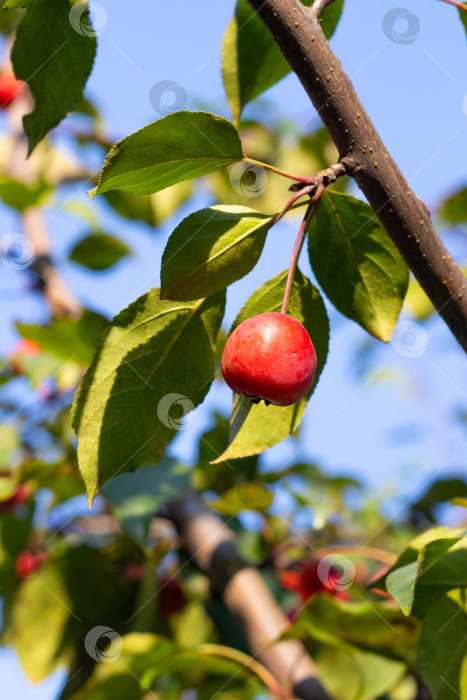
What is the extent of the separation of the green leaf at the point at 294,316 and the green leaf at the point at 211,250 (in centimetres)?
9

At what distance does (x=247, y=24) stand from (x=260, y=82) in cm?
8

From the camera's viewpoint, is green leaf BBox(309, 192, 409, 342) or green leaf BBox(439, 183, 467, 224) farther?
green leaf BBox(439, 183, 467, 224)

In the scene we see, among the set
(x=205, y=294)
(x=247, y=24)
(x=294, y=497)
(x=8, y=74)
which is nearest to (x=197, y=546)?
(x=294, y=497)

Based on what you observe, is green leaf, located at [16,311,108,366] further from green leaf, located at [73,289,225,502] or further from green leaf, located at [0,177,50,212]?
green leaf, located at [73,289,225,502]

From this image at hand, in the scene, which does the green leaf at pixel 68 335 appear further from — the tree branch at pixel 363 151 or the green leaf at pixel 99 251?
the tree branch at pixel 363 151

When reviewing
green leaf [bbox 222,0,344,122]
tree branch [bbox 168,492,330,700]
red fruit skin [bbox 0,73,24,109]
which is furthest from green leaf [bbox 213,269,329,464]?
red fruit skin [bbox 0,73,24,109]

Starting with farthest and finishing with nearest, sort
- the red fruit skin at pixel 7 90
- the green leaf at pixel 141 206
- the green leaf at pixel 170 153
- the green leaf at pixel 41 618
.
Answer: the red fruit skin at pixel 7 90 < the green leaf at pixel 141 206 < the green leaf at pixel 41 618 < the green leaf at pixel 170 153

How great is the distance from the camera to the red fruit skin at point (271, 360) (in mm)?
709

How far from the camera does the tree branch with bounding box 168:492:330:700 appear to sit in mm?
1509

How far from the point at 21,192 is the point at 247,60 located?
1.43 meters

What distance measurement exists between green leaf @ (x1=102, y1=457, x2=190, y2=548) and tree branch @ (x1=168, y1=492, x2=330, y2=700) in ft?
0.64

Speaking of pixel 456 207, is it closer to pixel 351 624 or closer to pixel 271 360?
pixel 351 624

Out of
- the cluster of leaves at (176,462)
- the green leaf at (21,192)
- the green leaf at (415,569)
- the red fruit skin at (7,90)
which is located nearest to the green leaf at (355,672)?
the cluster of leaves at (176,462)

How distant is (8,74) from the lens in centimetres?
318
